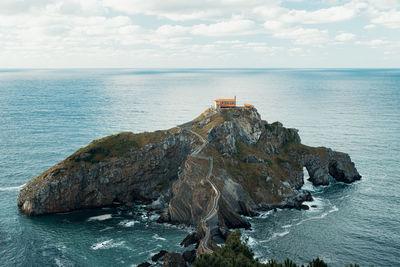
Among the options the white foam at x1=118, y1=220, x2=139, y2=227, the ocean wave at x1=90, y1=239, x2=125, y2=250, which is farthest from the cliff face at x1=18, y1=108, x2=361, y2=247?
the ocean wave at x1=90, y1=239, x2=125, y2=250

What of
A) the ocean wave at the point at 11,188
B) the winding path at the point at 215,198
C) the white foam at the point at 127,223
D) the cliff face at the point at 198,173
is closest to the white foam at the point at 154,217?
the cliff face at the point at 198,173

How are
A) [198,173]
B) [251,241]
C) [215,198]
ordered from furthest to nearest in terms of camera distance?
[198,173]
[215,198]
[251,241]

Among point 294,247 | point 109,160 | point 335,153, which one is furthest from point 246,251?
point 335,153

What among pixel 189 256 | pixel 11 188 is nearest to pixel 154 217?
pixel 189 256

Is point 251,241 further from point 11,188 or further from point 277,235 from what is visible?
point 11,188

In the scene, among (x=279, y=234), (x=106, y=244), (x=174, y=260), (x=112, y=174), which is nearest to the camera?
(x=174, y=260)

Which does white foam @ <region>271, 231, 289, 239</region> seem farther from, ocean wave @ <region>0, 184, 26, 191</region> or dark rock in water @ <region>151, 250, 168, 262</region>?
ocean wave @ <region>0, 184, 26, 191</region>
